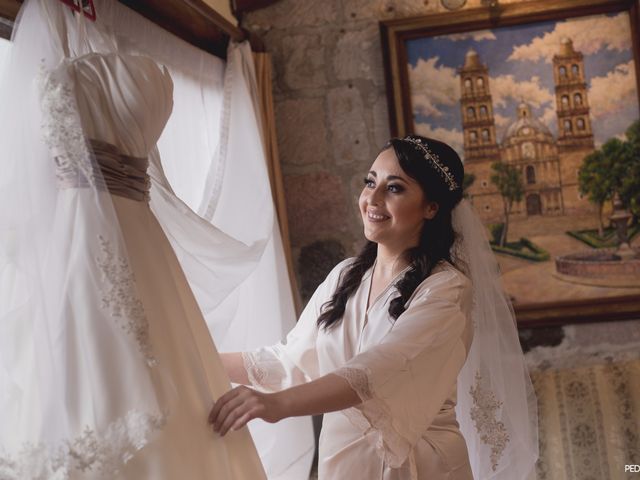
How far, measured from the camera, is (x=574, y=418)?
296 cm

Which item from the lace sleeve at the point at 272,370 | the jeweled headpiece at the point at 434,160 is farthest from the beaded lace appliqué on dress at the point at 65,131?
the jeweled headpiece at the point at 434,160

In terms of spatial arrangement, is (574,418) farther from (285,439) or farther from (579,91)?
(579,91)

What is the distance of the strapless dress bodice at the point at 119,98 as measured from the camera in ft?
4.22

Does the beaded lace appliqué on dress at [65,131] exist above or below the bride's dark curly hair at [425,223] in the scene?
above

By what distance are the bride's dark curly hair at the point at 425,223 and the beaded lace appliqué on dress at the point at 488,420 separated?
0.34 metres

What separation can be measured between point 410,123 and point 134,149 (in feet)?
7.03

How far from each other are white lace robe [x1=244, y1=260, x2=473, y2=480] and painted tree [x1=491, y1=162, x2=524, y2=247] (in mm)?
1364

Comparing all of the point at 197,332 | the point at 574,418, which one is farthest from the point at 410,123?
the point at 197,332

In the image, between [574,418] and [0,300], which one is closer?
[0,300]

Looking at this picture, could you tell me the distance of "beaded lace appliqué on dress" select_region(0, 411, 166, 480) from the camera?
113 centimetres

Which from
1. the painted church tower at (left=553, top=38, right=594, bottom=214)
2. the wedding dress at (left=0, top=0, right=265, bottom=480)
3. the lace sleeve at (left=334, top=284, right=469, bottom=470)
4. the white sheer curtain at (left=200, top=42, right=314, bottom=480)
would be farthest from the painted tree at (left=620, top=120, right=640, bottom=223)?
the wedding dress at (left=0, top=0, right=265, bottom=480)

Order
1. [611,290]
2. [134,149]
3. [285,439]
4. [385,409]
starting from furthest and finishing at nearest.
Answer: [611,290], [285,439], [385,409], [134,149]

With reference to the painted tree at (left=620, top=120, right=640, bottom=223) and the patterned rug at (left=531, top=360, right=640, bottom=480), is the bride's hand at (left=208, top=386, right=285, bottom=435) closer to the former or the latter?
the patterned rug at (left=531, top=360, right=640, bottom=480)

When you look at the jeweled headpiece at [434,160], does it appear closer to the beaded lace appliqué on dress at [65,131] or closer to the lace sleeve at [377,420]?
the lace sleeve at [377,420]
